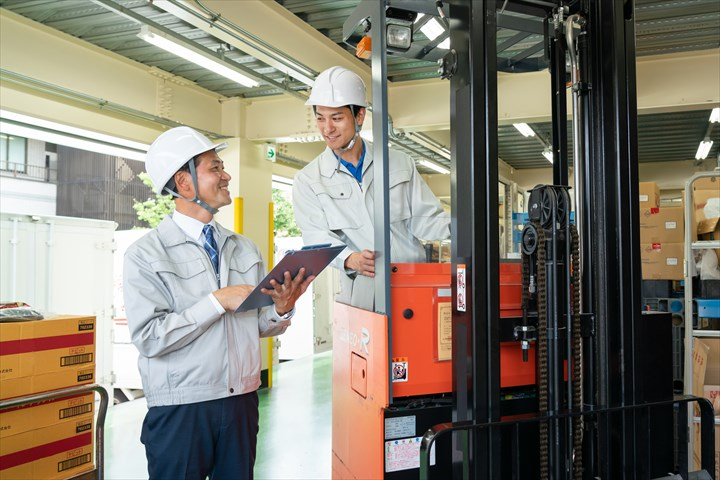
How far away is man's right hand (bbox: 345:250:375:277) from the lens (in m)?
2.38

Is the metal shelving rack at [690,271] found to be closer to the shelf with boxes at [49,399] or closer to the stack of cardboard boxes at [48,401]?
the shelf with boxes at [49,399]

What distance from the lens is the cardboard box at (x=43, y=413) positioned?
3289mm

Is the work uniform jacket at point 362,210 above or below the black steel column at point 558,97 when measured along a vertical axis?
below

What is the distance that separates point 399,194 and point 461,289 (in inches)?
38.4

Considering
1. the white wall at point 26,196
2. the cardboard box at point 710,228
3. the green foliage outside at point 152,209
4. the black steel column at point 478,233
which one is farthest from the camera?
the white wall at point 26,196

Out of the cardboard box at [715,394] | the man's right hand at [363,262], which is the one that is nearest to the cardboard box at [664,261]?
the cardboard box at [715,394]

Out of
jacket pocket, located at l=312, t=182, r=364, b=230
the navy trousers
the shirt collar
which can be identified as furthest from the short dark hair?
the navy trousers

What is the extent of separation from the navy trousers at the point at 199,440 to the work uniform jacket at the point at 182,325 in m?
0.06

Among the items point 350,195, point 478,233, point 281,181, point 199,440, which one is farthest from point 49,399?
point 281,181

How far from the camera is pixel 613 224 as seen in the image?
7.43 ft

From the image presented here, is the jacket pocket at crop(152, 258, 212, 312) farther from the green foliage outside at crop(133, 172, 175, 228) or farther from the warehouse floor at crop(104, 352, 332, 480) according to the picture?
the green foliage outside at crop(133, 172, 175, 228)

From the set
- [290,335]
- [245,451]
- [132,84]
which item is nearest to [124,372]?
[290,335]

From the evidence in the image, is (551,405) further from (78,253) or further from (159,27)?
(78,253)

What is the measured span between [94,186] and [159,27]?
2337 centimetres
